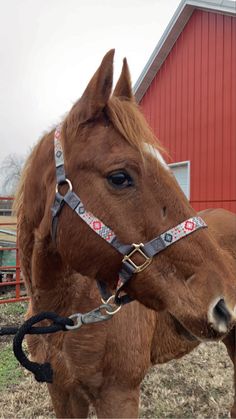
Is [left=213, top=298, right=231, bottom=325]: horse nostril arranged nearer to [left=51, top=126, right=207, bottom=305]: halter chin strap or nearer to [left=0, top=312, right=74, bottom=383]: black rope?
[left=51, top=126, right=207, bottom=305]: halter chin strap

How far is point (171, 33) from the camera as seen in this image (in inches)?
422

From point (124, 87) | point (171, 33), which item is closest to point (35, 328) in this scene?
point (124, 87)

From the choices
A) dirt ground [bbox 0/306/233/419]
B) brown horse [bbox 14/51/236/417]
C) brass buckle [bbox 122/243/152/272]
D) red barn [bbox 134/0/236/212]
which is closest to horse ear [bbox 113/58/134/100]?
brown horse [bbox 14/51/236/417]

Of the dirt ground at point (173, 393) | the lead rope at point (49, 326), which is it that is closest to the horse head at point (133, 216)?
the lead rope at point (49, 326)

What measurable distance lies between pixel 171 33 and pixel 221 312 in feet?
35.5

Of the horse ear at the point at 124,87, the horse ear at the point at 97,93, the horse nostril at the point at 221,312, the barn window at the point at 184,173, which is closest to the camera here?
the horse nostril at the point at 221,312

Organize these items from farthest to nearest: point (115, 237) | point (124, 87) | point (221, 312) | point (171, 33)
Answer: point (171, 33)
point (124, 87)
point (115, 237)
point (221, 312)

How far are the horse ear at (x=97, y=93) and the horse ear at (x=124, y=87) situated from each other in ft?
0.73

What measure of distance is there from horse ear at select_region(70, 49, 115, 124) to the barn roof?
27.8 feet

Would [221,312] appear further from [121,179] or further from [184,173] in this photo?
[184,173]

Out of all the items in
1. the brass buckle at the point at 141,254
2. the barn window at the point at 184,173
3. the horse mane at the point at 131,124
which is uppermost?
the horse mane at the point at 131,124

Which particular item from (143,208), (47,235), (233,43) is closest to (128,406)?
(47,235)

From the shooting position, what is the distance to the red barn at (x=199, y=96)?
8883 mm

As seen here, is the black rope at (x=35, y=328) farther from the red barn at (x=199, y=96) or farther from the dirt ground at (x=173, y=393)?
the red barn at (x=199, y=96)
